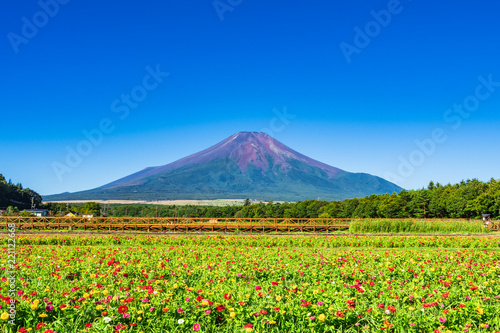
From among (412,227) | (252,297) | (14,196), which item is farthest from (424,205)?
(14,196)

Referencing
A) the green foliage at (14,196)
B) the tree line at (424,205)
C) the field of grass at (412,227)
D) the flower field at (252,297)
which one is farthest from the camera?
the green foliage at (14,196)

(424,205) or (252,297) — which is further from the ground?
(252,297)

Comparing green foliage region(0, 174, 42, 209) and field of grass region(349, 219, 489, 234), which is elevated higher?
green foliage region(0, 174, 42, 209)

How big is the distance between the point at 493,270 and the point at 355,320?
16.4 feet

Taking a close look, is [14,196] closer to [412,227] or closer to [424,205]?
[424,205]

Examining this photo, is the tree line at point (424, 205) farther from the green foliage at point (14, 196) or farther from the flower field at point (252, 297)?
the green foliage at point (14, 196)

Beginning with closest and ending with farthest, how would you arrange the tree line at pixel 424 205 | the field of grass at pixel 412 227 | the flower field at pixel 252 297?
the flower field at pixel 252 297, the field of grass at pixel 412 227, the tree line at pixel 424 205

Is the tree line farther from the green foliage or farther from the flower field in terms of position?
the green foliage

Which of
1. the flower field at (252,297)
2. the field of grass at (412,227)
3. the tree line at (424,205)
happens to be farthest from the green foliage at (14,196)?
the flower field at (252,297)

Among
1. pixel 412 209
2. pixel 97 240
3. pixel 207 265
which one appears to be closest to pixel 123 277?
pixel 207 265

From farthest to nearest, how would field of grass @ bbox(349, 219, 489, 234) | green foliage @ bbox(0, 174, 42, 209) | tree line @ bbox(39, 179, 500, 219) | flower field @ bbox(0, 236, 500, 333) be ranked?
green foliage @ bbox(0, 174, 42, 209)
tree line @ bbox(39, 179, 500, 219)
field of grass @ bbox(349, 219, 489, 234)
flower field @ bbox(0, 236, 500, 333)

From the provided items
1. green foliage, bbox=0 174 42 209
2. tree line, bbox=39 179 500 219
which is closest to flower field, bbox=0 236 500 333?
tree line, bbox=39 179 500 219

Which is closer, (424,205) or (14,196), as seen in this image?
(424,205)

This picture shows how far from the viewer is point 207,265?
8984 mm
